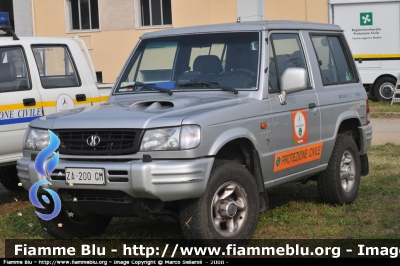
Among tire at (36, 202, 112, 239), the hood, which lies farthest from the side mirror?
tire at (36, 202, 112, 239)

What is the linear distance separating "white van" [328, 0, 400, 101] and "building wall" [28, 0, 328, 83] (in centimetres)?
145

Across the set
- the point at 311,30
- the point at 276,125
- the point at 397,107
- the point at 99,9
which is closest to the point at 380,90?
the point at 397,107

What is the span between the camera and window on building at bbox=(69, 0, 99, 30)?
24.3 metres

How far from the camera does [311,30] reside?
24.7 feet

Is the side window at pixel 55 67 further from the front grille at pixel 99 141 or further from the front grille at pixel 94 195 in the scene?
the front grille at pixel 94 195

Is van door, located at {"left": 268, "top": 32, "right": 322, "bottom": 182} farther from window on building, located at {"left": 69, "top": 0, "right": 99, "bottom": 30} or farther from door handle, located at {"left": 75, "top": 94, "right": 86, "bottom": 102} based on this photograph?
window on building, located at {"left": 69, "top": 0, "right": 99, "bottom": 30}

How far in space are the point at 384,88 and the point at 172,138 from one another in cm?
1490

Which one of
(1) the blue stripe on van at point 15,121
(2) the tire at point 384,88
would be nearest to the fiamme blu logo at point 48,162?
(1) the blue stripe on van at point 15,121

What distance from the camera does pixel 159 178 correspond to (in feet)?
17.5

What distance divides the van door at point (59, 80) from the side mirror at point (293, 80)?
312 cm

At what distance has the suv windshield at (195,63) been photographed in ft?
21.6

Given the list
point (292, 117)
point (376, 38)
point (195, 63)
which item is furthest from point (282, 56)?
point (376, 38)

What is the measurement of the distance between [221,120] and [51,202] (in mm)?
1580

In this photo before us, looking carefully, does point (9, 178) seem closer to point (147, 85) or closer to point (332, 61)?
point (147, 85)
